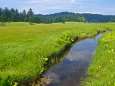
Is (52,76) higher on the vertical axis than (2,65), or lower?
lower

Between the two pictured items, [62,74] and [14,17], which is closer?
[62,74]

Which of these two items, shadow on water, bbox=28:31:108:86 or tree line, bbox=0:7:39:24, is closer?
shadow on water, bbox=28:31:108:86

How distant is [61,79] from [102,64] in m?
4.10

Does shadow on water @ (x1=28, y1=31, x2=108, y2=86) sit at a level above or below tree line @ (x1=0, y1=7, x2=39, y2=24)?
below

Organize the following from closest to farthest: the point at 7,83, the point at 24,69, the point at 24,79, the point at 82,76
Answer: the point at 7,83
the point at 24,79
the point at 24,69
the point at 82,76

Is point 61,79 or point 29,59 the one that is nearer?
point 61,79

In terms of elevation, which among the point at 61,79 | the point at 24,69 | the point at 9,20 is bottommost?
the point at 61,79

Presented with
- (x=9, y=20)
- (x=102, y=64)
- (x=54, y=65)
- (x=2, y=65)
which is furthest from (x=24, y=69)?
(x=9, y=20)

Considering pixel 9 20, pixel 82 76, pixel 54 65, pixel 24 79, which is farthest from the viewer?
pixel 9 20

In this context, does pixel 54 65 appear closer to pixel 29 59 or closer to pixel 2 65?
pixel 29 59

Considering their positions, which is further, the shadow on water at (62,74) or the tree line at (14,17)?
the tree line at (14,17)

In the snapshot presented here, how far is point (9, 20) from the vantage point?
103812mm

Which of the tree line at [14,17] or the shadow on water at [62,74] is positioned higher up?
the tree line at [14,17]

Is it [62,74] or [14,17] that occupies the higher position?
[14,17]
